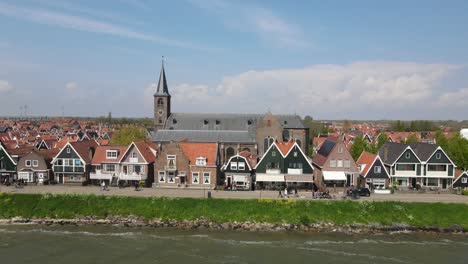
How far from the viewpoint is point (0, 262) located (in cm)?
2819

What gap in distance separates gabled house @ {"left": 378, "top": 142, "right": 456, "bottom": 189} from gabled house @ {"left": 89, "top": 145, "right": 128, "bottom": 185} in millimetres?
33303

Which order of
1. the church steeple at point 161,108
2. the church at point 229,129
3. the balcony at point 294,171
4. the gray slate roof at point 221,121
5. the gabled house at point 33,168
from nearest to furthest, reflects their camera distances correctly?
the balcony at point 294,171, the gabled house at point 33,168, the church at point 229,129, the gray slate roof at point 221,121, the church steeple at point 161,108

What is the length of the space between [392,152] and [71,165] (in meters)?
40.1

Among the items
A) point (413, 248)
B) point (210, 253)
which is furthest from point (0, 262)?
point (413, 248)

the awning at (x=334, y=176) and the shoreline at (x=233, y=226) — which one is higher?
the awning at (x=334, y=176)

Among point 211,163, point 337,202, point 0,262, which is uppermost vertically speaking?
point 211,163

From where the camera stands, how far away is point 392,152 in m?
51.0

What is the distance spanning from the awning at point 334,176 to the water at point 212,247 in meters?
11.2

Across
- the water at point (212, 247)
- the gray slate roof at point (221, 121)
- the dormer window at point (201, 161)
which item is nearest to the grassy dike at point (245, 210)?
the water at point (212, 247)

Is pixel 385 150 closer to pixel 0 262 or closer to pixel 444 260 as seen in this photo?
pixel 444 260

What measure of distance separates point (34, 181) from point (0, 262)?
22.3m

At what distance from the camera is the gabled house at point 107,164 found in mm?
48188

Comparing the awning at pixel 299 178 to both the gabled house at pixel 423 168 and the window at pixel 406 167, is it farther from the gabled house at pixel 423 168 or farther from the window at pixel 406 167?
the window at pixel 406 167

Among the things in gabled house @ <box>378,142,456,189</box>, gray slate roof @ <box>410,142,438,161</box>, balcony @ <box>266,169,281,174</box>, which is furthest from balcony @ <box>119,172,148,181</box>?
gray slate roof @ <box>410,142,438,161</box>
